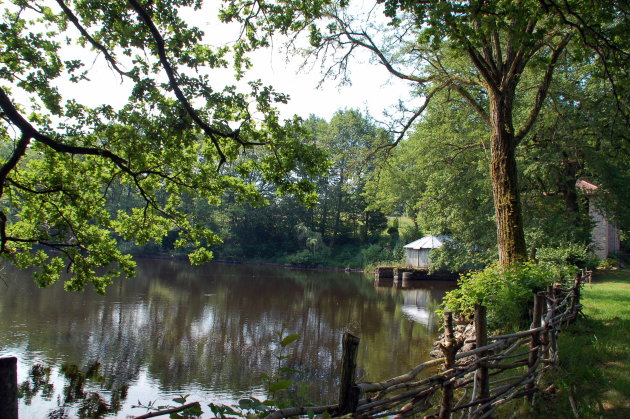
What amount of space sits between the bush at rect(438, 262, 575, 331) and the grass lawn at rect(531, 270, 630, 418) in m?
0.74

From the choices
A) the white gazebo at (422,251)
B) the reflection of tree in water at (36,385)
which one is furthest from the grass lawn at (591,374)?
the white gazebo at (422,251)

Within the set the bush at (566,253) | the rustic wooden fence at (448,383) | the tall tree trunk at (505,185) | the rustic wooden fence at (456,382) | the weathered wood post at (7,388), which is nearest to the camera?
the weathered wood post at (7,388)

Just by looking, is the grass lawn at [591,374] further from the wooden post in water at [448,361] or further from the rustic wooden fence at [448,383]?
the wooden post in water at [448,361]

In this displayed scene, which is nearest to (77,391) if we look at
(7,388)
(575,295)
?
(7,388)

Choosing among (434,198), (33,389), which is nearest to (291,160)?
(33,389)

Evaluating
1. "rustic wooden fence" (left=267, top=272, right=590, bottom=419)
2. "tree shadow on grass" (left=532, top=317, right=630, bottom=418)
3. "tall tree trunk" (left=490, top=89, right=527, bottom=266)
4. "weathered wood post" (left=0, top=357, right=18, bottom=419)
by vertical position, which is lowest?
"tree shadow on grass" (left=532, top=317, right=630, bottom=418)

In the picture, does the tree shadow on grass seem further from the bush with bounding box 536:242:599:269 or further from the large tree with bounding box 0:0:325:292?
the bush with bounding box 536:242:599:269

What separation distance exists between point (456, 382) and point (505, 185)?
5165 millimetres

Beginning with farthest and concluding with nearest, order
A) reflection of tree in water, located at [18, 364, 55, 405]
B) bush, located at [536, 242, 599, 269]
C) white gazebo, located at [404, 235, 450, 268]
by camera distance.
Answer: white gazebo, located at [404, 235, 450, 268] → bush, located at [536, 242, 599, 269] → reflection of tree in water, located at [18, 364, 55, 405]

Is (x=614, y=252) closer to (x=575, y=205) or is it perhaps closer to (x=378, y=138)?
(x=575, y=205)

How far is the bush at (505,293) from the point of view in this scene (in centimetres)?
699

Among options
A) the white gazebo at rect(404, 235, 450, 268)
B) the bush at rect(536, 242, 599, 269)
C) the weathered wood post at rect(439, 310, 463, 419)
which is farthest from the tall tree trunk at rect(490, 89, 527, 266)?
the white gazebo at rect(404, 235, 450, 268)

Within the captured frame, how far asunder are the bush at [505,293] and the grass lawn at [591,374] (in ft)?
2.42

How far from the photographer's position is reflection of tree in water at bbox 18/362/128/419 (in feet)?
23.8
